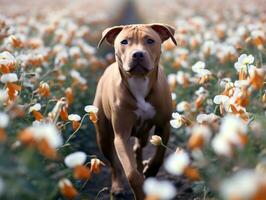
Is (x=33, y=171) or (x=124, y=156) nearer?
(x=33, y=171)

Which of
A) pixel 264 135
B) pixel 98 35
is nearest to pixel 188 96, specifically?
pixel 264 135

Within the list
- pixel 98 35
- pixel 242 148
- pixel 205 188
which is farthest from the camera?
pixel 98 35

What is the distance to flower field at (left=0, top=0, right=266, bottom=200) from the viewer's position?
3.05m

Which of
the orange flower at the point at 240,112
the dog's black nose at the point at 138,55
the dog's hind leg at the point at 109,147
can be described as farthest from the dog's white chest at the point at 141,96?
the orange flower at the point at 240,112

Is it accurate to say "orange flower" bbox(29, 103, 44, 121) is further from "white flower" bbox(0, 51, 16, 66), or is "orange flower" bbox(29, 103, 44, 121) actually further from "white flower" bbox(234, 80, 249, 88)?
"white flower" bbox(234, 80, 249, 88)

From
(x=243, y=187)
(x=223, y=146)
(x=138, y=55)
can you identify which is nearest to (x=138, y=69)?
(x=138, y=55)

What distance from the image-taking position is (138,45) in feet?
17.1

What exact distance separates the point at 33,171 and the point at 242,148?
1.17m

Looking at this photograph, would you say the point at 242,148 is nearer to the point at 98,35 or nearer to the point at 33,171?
the point at 33,171

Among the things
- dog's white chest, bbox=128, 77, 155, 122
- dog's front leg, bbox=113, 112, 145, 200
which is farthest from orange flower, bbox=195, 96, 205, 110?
dog's front leg, bbox=113, 112, 145, 200

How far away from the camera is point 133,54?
5039 mm

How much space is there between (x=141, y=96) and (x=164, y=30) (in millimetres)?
717

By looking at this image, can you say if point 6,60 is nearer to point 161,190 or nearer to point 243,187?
point 161,190

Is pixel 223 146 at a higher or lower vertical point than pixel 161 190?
higher
